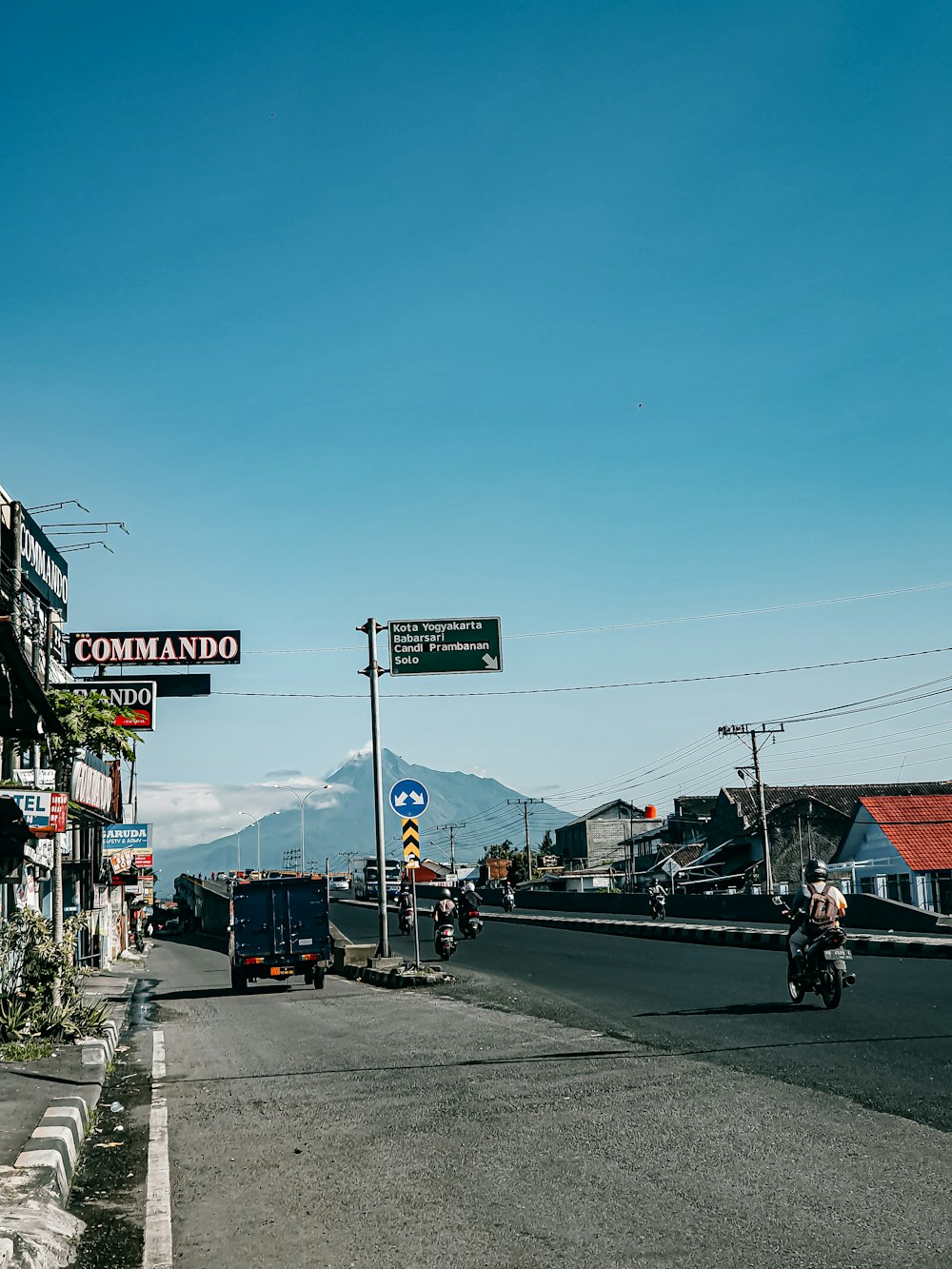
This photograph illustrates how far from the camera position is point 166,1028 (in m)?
19.6

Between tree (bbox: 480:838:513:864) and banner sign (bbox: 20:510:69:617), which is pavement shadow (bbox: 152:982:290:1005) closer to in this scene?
banner sign (bbox: 20:510:69:617)

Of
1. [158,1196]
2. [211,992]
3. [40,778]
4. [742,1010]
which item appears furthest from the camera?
[211,992]

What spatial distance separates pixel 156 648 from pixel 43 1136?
92.6 ft

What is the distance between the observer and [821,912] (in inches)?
596

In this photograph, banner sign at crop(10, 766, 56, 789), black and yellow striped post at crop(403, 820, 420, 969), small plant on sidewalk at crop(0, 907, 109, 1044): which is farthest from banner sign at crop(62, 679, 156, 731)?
small plant on sidewalk at crop(0, 907, 109, 1044)

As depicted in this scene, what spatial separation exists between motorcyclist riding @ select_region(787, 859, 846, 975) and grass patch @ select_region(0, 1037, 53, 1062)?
363 inches

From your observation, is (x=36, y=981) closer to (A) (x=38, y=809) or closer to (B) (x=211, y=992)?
(A) (x=38, y=809)

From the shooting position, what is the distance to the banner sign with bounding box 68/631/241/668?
115ft

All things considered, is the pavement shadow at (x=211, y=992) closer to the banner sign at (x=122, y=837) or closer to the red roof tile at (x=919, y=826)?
the banner sign at (x=122, y=837)

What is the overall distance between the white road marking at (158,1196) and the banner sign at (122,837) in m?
27.3

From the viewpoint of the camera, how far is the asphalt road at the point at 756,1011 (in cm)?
1029

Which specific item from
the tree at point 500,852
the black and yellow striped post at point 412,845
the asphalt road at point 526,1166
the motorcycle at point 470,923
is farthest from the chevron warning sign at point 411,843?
the tree at point 500,852

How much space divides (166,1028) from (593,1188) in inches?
555

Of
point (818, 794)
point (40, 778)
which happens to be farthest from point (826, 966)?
point (818, 794)
